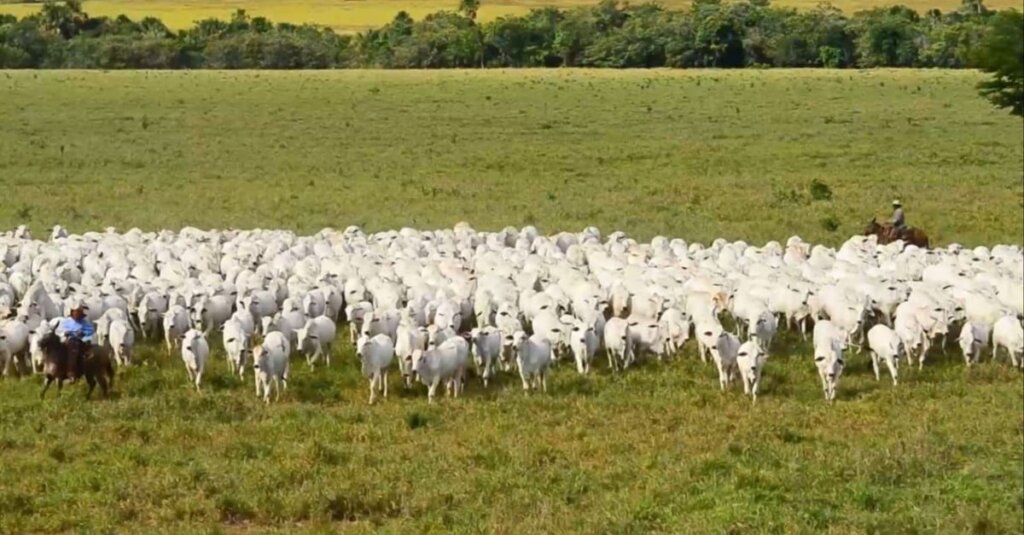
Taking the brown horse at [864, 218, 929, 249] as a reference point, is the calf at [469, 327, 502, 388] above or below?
below

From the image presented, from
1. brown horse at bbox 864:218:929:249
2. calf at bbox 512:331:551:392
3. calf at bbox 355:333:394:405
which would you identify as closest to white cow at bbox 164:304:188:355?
calf at bbox 355:333:394:405

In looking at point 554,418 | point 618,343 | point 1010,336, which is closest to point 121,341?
point 554,418

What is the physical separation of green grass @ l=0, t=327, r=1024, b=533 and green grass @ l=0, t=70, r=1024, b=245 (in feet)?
9.41

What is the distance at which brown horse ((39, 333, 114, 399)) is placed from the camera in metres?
17.8

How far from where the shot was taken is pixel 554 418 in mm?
16953

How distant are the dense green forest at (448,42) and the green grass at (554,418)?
4851cm

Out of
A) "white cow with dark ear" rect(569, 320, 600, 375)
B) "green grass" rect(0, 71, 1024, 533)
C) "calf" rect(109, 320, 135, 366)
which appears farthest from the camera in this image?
A: "calf" rect(109, 320, 135, 366)

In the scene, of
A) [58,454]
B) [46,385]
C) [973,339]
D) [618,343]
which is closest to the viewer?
[58,454]

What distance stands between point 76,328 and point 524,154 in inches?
1266

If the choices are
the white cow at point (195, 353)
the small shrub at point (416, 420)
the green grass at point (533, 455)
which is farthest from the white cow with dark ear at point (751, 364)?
the white cow at point (195, 353)

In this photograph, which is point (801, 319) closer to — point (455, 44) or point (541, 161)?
point (541, 161)

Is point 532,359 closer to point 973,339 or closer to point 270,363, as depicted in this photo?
point 270,363

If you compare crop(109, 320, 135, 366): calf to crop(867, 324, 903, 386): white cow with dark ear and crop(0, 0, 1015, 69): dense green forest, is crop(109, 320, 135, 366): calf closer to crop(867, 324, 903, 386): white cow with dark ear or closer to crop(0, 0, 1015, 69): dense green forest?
crop(867, 324, 903, 386): white cow with dark ear

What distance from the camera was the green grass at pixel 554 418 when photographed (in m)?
12.8
